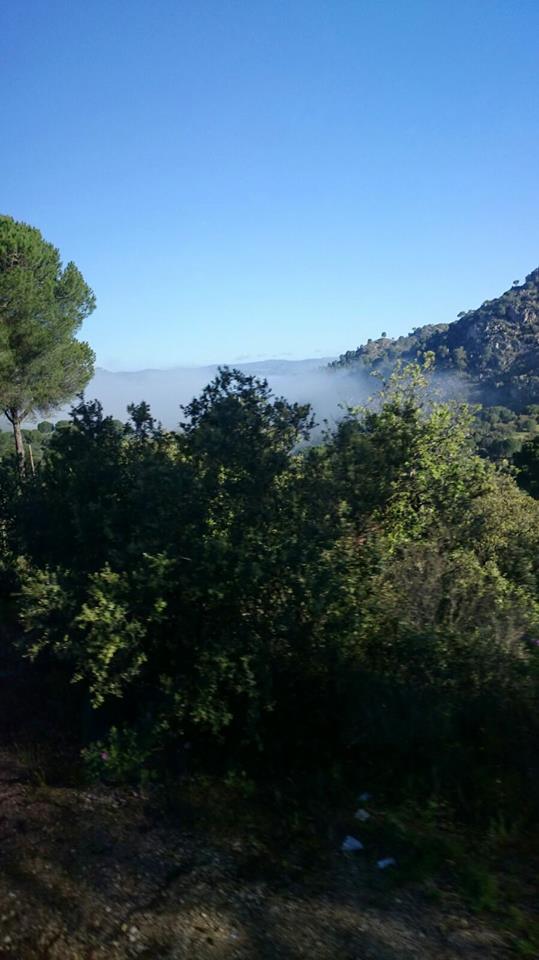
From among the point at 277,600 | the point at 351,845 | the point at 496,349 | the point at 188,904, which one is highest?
the point at 496,349

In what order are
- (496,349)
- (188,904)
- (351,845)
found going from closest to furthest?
(188,904) → (351,845) → (496,349)

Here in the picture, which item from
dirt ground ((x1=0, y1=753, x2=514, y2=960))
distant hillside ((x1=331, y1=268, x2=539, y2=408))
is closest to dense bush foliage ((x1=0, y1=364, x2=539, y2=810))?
dirt ground ((x1=0, y1=753, x2=514, y2=960))

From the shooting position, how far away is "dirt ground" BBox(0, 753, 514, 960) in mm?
4145

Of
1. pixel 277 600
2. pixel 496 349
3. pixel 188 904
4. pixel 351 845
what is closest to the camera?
pixel 188 904

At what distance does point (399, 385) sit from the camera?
384 inches

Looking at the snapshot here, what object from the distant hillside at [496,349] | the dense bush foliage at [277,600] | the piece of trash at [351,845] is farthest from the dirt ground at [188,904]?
the distant hillside at [496,349]

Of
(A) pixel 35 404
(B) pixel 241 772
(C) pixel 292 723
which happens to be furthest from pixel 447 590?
(A) pixel 35 404

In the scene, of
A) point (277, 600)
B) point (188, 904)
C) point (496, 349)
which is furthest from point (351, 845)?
point (496, 349)

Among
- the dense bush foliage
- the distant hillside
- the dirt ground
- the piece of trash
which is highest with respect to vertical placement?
the distant hillside

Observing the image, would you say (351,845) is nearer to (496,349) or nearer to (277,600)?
(277,600)

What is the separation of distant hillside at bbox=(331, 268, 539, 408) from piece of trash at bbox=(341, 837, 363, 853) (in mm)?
57527

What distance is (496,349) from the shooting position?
270 feet

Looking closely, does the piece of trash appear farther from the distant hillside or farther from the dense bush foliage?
the distant hillside

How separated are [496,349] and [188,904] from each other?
8482 cm
